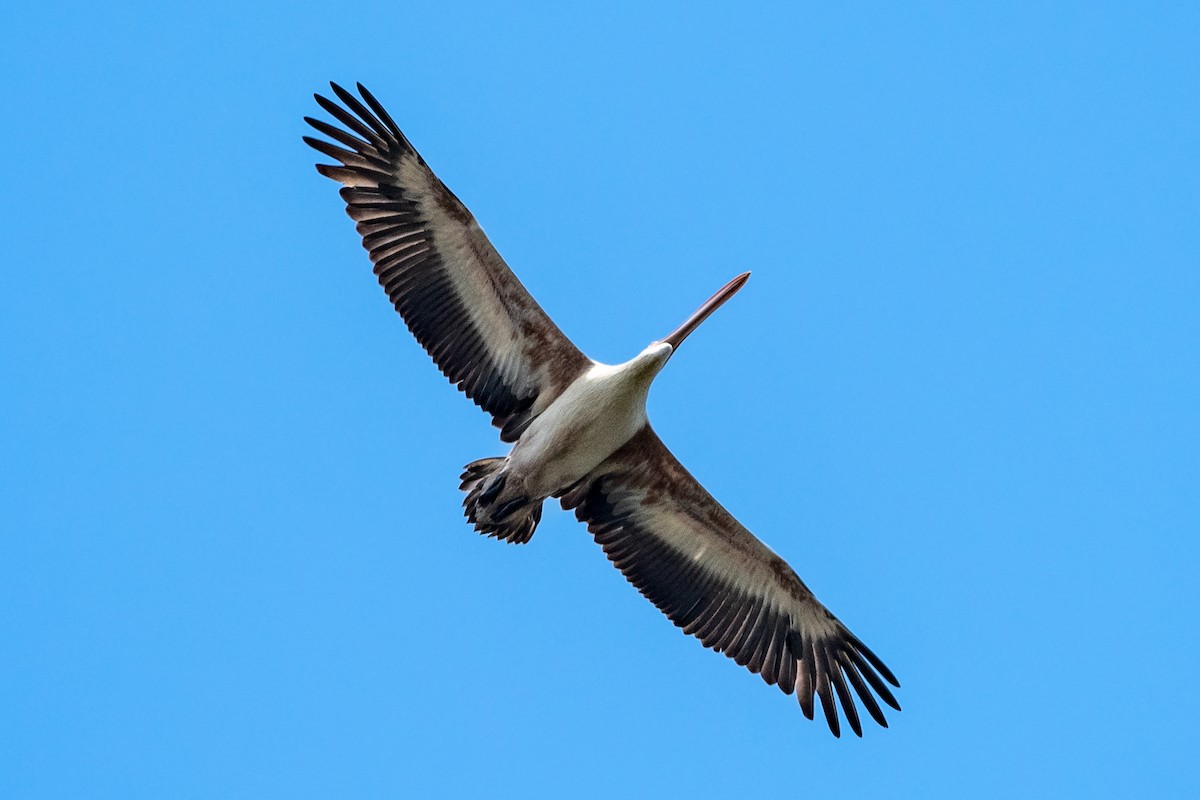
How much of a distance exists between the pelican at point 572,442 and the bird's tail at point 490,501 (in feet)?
0.04

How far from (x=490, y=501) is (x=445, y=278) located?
80.2 inches

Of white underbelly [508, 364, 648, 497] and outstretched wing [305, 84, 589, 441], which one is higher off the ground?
outstretched wing [305, 84, 589, 441]

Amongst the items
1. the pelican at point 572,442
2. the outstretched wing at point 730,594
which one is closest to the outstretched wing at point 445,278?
the pelican at point 572,442

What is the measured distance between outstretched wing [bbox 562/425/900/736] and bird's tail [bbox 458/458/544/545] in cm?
76

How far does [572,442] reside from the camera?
14312 millimetres

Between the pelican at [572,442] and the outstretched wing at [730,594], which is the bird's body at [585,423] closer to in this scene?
the pelican at [572,442]

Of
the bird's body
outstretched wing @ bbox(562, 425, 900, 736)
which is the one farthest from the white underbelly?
outstretched wing @ bbox(562, 425, 900, 736)

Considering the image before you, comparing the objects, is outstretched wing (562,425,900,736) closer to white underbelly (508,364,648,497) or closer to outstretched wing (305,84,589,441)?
white underbelly (508,364,648,497)

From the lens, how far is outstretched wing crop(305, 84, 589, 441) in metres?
14.4

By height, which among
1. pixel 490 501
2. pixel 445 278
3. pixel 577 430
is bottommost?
pixel 490 501

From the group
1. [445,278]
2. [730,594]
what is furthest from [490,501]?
[730,594]

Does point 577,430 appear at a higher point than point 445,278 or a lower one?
lower

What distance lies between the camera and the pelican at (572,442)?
1435 cm

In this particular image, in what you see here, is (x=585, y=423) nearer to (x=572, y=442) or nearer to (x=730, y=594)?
(x=572, y=442)
